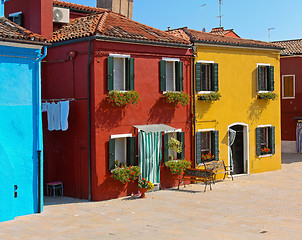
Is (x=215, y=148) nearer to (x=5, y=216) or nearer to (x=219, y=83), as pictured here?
(x=219, y=83)

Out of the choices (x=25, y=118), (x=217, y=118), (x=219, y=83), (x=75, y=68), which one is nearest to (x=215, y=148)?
(x=217, y=118)

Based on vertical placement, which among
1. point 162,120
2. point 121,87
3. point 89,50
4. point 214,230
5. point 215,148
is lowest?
point 214,230

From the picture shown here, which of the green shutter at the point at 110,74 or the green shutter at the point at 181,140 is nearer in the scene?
the green shutter at the point at 110,74

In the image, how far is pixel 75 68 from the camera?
56.7 feet

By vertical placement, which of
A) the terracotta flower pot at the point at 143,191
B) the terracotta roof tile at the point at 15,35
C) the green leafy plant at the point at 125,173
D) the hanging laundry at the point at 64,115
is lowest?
the terracotta flower pot at the point at 143,191

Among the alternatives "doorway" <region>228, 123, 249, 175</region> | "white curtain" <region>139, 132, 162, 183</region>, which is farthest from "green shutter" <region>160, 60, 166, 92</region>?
"doorway" <region>228, 123, 249, 175</region>

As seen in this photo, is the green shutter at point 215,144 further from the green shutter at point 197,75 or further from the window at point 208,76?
the green shutter at point 197,75

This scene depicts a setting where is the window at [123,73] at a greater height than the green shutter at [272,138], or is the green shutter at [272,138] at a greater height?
the window at [123,73]

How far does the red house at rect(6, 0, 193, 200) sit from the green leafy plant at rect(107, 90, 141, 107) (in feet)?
0.54

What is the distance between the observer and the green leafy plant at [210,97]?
20.4 meters

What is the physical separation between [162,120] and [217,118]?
3.53 meters

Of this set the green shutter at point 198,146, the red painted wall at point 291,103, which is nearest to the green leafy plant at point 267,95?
the green shutter at point 198,146

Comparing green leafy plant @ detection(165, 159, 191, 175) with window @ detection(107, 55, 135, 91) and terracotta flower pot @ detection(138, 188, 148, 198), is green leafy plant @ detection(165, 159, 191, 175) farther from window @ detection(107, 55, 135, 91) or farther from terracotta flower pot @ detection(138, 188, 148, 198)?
window @ detection(107, 55, 135, 91)

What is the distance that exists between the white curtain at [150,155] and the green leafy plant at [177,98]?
59.6 inches
